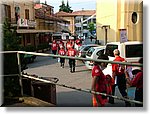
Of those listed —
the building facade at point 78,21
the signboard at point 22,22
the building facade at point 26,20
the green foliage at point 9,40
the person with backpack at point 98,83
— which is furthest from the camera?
the building facade at point 78,21

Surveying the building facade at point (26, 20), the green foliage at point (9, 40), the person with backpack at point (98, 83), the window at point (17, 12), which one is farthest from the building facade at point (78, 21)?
the person with backpack at point (98, 83)

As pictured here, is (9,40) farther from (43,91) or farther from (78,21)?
(78,21)

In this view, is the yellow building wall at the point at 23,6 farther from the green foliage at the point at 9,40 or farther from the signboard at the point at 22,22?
the green foliage at the point at 9,40

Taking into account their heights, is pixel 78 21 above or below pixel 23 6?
above

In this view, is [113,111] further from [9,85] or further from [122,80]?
[122,80]

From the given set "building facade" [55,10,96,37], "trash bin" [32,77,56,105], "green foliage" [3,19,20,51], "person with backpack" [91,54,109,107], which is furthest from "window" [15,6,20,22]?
"building facade" [55,10,96,37]

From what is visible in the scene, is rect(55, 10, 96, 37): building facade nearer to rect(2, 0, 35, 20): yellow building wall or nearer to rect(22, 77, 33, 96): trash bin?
rect(2, 0, 35, 20): yellow building wall

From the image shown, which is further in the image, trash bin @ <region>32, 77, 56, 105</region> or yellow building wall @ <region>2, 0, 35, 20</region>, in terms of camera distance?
yellow building wall @ <region>2, 0, 35, 20</region>

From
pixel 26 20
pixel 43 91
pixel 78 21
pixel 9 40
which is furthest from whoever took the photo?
pixel 78 21

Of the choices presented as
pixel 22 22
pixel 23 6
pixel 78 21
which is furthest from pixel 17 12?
pixel 78 21

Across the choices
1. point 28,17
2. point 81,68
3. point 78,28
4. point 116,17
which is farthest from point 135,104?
point 78,28

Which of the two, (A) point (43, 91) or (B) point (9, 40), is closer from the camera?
(A) point (43, 91)

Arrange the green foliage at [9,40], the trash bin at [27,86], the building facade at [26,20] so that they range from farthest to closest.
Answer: the building facade at [26,20]
the green foliage at [9,40]
the trash bin at [27,86]

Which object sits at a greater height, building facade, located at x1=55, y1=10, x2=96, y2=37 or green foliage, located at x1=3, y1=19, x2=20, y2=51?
building facade, located at x1=55, y1=10, x2=96, y2=37
